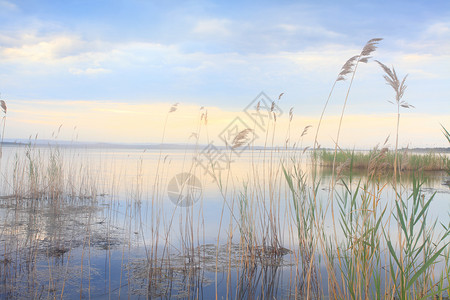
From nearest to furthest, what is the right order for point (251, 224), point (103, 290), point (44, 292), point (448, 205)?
point (44, 292) < point (103, 290) < point (251, 224) < point (448, 205)

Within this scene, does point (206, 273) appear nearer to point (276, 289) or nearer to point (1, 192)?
point (276, 289)

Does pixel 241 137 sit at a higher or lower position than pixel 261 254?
higher

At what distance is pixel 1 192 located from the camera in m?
8.87

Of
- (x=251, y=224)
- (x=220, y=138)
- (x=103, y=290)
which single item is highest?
(x=220, y=138)

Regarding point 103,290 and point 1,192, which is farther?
point 1,192

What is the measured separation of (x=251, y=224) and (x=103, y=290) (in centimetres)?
184

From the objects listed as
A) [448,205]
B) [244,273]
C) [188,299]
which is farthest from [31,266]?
[448,205]

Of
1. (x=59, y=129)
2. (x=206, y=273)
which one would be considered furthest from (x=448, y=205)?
(x=59, y=129)

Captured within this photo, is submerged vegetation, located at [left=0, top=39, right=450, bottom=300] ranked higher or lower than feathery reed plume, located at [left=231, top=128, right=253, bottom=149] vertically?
lower

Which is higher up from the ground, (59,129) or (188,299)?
(59,129)

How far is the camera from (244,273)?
397 centimetres

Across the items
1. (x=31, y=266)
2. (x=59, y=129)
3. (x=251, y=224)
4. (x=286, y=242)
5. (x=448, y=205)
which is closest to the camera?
(x=31, y=266)

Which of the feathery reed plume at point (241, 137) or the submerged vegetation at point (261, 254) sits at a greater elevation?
the feathery reed plume at point (241, 137)

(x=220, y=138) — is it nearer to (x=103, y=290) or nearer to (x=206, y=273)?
(x=206, y=273)
